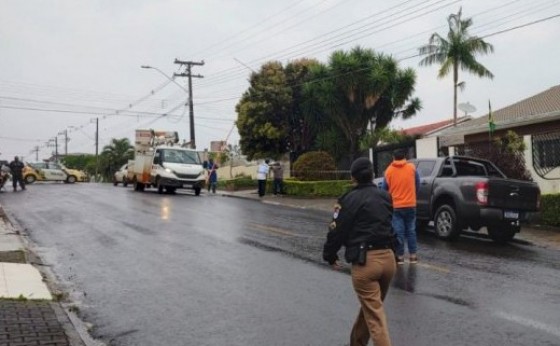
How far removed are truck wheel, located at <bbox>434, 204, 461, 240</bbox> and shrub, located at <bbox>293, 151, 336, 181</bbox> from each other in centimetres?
1395

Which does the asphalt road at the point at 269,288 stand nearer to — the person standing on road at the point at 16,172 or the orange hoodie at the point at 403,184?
the orange hoodie at the point at 403,184

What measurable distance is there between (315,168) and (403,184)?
1762cm

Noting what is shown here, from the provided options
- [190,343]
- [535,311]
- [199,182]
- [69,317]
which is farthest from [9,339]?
[199,182]

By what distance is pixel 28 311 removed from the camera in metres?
6.61

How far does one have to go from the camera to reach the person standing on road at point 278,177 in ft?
87.4

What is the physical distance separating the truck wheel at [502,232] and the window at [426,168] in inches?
66.9

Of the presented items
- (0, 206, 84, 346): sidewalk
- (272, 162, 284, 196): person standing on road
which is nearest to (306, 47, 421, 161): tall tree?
(272, 162, 284, 196): person standing on road

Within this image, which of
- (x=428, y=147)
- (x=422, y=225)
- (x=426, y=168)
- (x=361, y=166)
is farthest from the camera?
(x=428, y=147)

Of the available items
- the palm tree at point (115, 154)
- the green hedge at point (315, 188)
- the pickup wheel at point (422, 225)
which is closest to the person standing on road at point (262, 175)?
the green hedge at point (315, 188)

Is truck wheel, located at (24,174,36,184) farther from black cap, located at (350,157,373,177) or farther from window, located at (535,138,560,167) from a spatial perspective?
black cap, located at (350,157,373,177)

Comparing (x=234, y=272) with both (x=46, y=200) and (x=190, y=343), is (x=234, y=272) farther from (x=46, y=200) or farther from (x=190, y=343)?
(x=46, y=200)

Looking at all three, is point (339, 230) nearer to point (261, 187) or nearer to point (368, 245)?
point (368, 245)

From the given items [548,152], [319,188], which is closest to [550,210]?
[548,152]

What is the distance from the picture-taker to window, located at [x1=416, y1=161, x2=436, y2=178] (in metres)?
13.7
